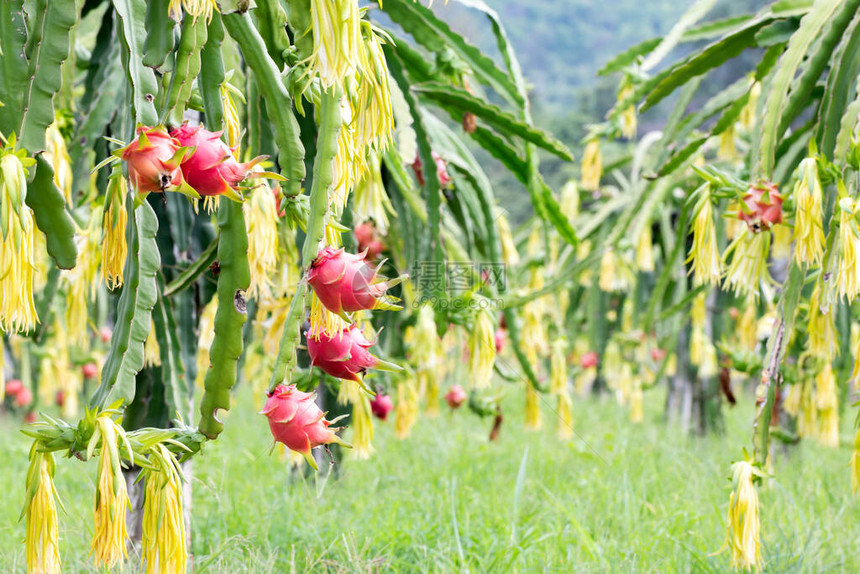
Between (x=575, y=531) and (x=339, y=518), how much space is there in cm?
56

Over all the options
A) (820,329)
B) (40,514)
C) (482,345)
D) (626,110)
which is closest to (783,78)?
(820,329)

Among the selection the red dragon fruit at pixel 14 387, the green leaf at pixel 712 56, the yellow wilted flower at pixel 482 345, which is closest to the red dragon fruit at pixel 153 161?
the yellow wilted flower at pixel 482 345

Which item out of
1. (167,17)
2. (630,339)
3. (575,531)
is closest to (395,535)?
(575,531)

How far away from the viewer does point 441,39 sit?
1.58 metres

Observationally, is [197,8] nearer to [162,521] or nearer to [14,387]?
[162,521]

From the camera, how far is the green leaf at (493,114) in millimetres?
1540

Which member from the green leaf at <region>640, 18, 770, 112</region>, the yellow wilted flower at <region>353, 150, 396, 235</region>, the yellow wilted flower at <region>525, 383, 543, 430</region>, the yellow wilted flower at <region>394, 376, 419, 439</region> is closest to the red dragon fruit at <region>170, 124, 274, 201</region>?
the yellow wilted flower at <region>353, 150, 396, 235</region>

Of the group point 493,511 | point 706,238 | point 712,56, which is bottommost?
point 493,511

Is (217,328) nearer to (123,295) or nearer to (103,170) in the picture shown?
(123,295)

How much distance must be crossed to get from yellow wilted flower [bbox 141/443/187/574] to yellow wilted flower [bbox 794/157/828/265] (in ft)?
3.03

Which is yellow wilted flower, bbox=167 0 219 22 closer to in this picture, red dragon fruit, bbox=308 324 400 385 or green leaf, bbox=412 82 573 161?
red dragon fruit, bbox=308 324 400 385

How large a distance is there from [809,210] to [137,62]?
0.93m

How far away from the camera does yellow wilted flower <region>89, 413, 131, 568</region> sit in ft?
1.97

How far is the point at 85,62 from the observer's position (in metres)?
1.69
